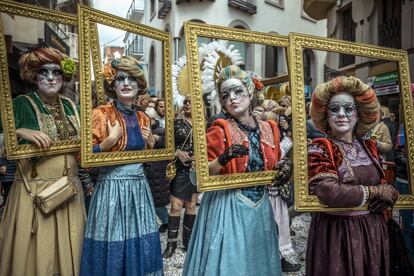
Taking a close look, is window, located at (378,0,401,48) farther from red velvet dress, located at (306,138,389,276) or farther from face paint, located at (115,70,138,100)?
face paint, located at (115,70,138,100)

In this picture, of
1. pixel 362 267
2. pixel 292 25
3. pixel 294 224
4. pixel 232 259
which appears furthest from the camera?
pixel 294 224

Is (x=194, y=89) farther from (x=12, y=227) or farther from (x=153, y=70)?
(x=12, y=227)

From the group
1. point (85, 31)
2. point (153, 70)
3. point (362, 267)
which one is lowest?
point (362, 267)

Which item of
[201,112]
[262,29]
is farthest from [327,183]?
[262,29]

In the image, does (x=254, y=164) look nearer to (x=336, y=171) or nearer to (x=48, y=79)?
(x=336, y=171)

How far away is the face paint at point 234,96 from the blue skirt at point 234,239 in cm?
48

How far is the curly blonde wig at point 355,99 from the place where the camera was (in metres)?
2.09

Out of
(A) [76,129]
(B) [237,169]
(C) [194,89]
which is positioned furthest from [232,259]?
(A) [76,129]

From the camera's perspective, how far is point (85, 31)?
239cm

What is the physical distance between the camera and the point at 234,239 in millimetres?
2174

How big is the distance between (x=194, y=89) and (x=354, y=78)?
89cm

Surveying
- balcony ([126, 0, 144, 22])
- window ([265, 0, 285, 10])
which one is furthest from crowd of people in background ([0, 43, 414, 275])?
window ([265, 0, 285, 10])

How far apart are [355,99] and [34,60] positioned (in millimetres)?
2022

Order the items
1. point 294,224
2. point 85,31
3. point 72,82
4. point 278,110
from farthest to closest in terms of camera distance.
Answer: point 294,224, point 72,82, point 278,110, point 85,31
